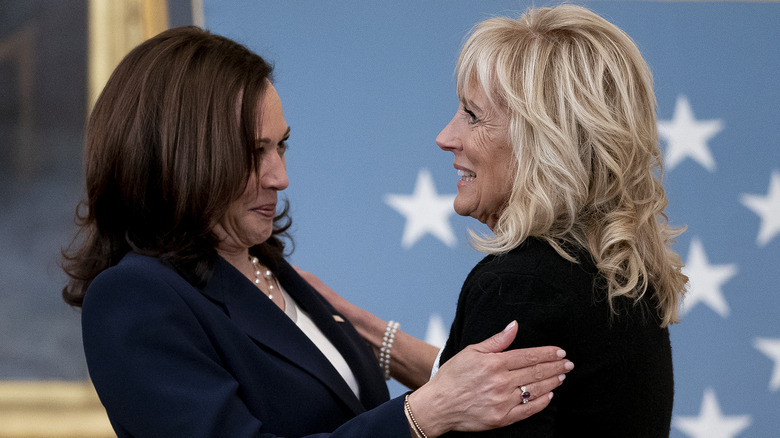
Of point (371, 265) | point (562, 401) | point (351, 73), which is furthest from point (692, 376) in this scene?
point (562, 401)

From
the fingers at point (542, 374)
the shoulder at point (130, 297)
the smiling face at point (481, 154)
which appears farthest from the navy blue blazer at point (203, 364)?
the smiling face at point (481, 154)

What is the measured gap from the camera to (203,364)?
128cm

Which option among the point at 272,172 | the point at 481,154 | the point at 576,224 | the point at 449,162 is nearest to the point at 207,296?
the point at 272,172

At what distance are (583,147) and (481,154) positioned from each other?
0.58 feet

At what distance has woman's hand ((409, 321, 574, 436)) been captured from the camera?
113 centimetres

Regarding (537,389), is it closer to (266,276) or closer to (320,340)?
(320,340)

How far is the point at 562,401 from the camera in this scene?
1182mm

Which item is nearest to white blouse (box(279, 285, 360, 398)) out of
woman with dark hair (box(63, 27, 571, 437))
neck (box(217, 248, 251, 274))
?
woman with dark hair (box(63, 27, 571, 437))

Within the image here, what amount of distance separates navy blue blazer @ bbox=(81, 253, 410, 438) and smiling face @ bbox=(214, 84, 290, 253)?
7 cm

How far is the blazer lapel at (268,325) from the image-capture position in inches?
56.1

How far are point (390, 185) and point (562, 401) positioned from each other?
156 cm

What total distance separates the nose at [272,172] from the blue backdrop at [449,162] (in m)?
1.12

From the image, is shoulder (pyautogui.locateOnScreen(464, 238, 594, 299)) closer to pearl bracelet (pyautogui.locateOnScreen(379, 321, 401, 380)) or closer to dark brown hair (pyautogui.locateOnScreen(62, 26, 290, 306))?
dark brown hair (pyautogui.locateOnScreen(62, 26, 290, 306))

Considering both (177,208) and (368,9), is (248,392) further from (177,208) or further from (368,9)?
(368,9)
